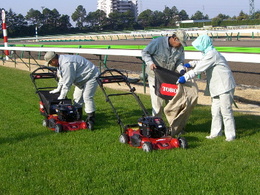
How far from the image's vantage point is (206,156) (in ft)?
20.0

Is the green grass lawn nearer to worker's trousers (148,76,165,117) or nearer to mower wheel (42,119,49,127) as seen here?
mower wheel (42,119,49,127)

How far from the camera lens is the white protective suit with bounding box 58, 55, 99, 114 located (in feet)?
26.3

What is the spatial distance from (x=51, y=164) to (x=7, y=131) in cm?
252

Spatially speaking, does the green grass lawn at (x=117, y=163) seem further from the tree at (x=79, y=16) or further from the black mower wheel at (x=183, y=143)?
the tree at (x=79, y=16)

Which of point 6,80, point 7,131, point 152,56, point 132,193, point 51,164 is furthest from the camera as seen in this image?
point 6,80

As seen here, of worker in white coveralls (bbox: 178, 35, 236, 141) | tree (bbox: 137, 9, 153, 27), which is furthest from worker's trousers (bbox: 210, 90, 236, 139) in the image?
tree (bbox: 137, 9, 153, 27)

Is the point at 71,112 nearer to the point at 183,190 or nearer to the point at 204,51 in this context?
the point at 204,51

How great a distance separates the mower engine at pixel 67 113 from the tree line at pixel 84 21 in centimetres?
6448

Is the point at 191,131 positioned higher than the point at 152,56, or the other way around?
the point at 152,56

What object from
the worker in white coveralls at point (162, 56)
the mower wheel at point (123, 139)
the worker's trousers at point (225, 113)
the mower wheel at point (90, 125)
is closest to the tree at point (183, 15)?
the mower wheel at point (90, 125)

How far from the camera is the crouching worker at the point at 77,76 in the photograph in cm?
800

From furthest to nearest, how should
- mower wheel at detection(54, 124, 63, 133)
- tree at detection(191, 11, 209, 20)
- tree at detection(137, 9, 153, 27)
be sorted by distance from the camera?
tree at detection(191, 11, 209, 20) < tree at detection(137, 9, 153, 27) < mower wheel at detection(54, 124, 63, 133)

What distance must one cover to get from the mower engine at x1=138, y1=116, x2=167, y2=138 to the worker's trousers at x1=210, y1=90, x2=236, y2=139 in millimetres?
1052

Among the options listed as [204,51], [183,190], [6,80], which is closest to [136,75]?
[6,80]
